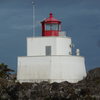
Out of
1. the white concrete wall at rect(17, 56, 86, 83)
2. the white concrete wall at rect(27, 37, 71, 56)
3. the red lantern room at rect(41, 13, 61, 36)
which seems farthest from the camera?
the red lantern room at rect(41, 13, 61, 36)

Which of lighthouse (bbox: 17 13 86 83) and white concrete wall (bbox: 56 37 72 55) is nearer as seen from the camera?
lighthouse (bbox: 17 13 86 83)

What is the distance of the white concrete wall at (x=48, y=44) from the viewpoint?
33.4 m

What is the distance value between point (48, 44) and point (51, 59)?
36.7 inches

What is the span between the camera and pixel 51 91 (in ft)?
103

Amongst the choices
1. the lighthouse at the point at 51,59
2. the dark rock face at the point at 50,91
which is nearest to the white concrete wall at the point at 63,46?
the lighthouse at the point at 51,59

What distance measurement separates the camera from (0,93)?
31375 millimetres

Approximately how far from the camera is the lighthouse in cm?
3300

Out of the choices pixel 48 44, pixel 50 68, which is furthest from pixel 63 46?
pixel 50 68

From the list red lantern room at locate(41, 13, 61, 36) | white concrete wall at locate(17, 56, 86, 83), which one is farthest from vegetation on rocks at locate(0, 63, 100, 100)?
red lantern room at locate(41, 13, 61, 36)

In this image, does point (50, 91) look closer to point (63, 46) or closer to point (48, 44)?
point (48, 44)

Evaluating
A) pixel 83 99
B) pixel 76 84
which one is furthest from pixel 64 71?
pixel 83 99

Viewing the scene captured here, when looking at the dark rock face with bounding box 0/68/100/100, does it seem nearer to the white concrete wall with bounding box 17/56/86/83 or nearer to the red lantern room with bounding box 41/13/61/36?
the white concrete wall with bounding box 17/56/86/83

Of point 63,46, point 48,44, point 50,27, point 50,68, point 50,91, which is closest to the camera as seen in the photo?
point 50,91

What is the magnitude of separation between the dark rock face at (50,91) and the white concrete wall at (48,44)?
6.57 ft
